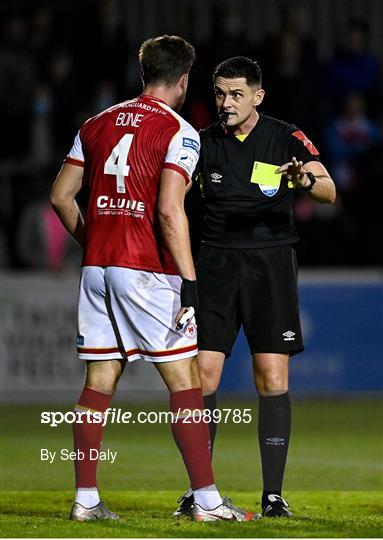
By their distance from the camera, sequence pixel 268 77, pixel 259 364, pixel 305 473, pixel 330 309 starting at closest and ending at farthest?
pixel 259 364, pixel 305 473, pixel 330 309, pixel 268 77

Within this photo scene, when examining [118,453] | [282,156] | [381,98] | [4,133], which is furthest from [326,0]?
[282,156]

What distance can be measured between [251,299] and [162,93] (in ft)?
3.97

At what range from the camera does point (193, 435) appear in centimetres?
652

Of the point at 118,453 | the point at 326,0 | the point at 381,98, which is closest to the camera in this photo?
the point at 118,453

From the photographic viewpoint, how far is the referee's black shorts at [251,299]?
7.05m

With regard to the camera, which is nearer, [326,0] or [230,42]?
[230,42]

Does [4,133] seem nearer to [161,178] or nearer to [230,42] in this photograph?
[230,42]

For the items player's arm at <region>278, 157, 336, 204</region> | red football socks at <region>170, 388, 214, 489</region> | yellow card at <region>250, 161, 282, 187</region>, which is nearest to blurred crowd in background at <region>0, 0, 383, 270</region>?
yellow card at <region>250, 161, 282, 187</region>

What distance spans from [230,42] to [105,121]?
887 cm

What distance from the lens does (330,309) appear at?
14367mm

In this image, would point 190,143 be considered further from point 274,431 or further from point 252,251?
point 274,431

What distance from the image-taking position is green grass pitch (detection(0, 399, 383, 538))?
638 centimetres

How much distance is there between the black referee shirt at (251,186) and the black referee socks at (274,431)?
32.8 inches

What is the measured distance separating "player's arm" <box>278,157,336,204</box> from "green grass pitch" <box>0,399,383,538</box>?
1.63 meters
